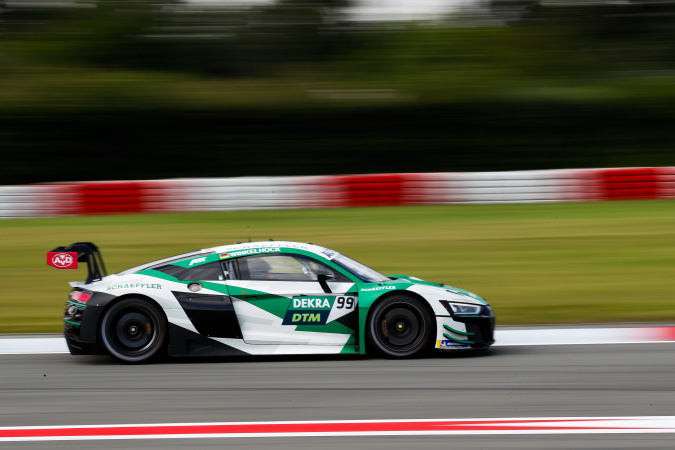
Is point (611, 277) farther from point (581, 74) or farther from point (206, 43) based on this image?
point (206, 43)

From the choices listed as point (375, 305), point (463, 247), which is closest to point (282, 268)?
point (375, 305)

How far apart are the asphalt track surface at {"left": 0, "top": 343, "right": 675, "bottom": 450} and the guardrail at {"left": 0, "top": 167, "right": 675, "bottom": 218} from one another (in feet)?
28.8

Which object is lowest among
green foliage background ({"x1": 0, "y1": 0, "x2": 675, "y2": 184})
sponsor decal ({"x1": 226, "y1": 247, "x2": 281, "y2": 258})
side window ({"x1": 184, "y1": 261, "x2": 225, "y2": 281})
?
side window ({"x1": 184, "y1": 261, "x2": 225, "y2": 281})

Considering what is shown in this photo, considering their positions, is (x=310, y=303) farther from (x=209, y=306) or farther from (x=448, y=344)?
(x=448, y=344)

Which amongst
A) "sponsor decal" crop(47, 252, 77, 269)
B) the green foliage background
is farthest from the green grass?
the green foliage background

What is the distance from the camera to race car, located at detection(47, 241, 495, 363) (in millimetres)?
6875

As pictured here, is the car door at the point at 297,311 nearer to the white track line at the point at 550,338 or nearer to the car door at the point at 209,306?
the car door at the point at 209,306

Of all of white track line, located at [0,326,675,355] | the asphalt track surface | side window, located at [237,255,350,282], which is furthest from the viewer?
white track line, located at [0,326,675,355]

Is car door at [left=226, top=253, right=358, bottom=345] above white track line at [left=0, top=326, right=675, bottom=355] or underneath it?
above

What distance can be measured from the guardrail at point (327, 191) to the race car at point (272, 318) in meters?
9.15

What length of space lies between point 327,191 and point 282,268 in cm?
917

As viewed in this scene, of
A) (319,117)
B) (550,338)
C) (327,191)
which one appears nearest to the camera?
(550,338)

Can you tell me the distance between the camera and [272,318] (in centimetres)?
689

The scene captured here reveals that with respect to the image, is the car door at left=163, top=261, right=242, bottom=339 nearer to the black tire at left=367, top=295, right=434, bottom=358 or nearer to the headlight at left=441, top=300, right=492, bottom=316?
the black tire at left=367, top=295, right=434, bottom=358
